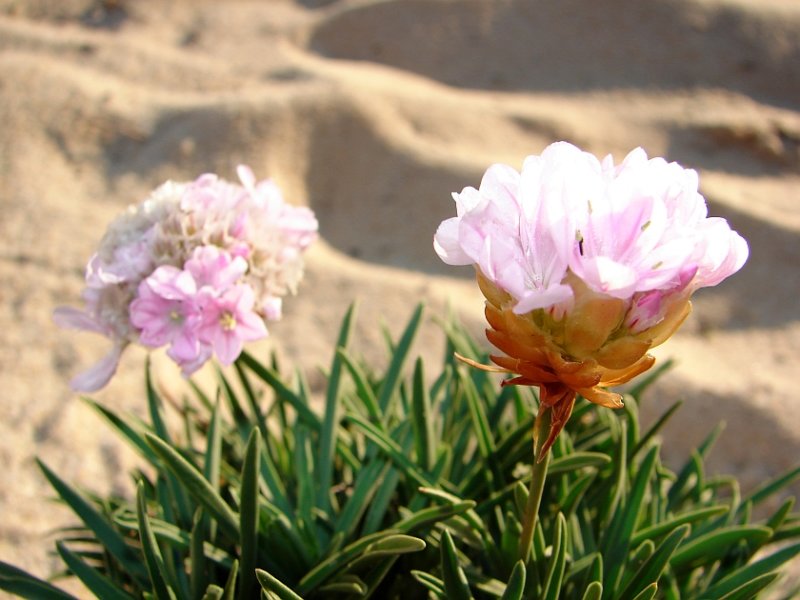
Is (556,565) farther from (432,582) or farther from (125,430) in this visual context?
(125,430)

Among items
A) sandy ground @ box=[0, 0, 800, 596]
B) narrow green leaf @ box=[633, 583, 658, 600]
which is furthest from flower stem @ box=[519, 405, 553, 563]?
sandy ground @ box=[0, 0, 800, 596]

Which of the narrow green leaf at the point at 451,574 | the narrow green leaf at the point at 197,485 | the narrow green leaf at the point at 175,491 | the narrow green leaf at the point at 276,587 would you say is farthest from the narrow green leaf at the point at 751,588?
the narrow green leaf at the point at 175,491

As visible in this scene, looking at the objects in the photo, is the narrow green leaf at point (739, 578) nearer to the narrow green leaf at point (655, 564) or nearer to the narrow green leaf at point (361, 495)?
the narrow green leaf at point (655, 564)

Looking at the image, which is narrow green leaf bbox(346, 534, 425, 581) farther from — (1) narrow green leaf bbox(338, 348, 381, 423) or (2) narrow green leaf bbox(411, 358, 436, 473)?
(1) narrow green leaf bbox(338, 348, 381, 423)

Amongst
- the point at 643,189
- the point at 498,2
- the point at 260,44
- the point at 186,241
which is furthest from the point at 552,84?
the point at 643,189

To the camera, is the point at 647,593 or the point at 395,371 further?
the point at 395,371

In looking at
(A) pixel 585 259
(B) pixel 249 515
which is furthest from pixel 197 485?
(A) pixel 585 259
